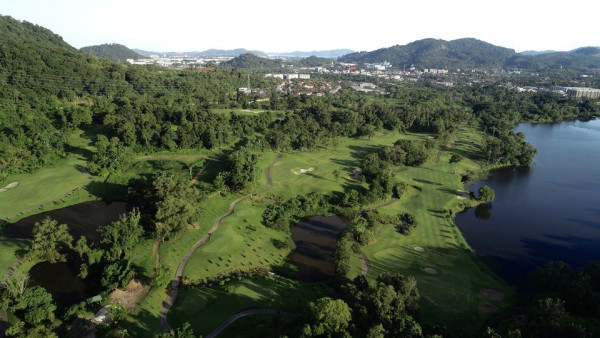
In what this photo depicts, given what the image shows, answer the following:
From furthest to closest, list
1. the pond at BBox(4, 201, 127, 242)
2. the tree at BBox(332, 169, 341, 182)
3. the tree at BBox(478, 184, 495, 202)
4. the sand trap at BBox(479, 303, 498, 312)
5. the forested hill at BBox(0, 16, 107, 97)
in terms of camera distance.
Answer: the forested hill at BBox(0, 16, 107, 97) → the tree at BBox(332, 169, 341, 182) → the tree at BBox(478, 184, 495, 202) → the pond at BBox(4, 201, 127, 242) → the sand trap at BBox(479, 303, 498, 312)

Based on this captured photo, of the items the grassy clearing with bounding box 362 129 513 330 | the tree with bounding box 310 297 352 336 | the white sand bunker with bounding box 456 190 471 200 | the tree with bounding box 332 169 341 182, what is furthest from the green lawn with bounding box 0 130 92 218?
Answer: the white sand bunker with bounding box 456 190 471 200

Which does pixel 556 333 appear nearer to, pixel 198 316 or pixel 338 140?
pixel 198 316

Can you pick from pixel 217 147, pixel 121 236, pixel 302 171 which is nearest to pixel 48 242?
pixel 121 236

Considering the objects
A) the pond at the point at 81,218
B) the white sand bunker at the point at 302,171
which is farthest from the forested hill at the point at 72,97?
the white sand bunker at the point at 302,171

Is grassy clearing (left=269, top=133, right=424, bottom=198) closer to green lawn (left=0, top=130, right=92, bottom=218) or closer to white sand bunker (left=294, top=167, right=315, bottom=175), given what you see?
white sand bunker (left=294, top=167, right=315, bottom=175)

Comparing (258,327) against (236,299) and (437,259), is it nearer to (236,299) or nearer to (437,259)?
(236,299)

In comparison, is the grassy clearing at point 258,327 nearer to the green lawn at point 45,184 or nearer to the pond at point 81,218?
the pond at point 81,218
